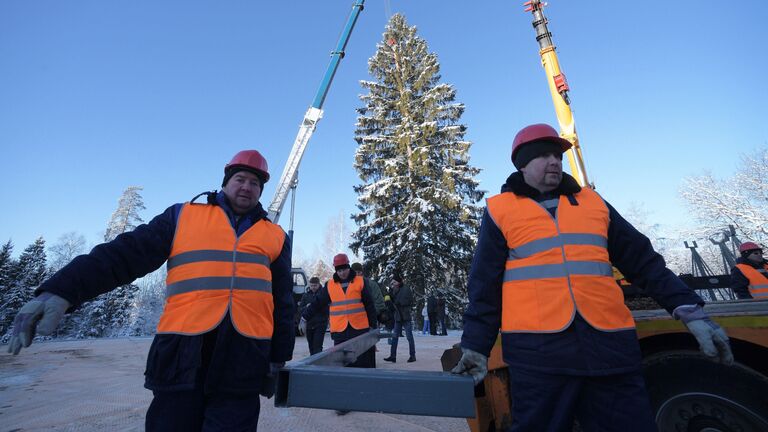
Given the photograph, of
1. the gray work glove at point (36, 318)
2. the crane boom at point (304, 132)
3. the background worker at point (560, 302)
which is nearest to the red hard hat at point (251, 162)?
the gray work glove at point (36, 318)

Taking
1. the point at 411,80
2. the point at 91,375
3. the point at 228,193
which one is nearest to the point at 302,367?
the point at 228,193

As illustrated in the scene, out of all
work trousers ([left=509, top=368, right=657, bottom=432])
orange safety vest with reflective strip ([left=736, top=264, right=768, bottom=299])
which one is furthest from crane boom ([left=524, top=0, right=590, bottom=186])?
work trousers ([left=509, top=368, right=657, bottom=432])

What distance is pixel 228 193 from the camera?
229 cm

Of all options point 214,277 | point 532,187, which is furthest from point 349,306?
point 532,187

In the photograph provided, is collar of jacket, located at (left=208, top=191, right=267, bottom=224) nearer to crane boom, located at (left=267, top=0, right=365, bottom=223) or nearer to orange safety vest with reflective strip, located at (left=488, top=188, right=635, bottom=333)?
orange safety vest with reflective strip, located at (left=488, top=188, right=635, bottom=333)

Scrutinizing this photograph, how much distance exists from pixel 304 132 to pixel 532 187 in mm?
14462

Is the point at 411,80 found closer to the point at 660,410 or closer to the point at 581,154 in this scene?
the point at 581,154

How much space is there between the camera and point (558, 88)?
8125mm

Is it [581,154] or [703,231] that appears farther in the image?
[703,231]

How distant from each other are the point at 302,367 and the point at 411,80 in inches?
743

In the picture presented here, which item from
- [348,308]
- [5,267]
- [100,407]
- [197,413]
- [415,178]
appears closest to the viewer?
[197,413]

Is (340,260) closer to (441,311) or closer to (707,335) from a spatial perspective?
(707,335)

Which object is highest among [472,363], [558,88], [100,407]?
[558,88]

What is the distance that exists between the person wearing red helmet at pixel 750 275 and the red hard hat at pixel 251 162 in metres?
Answer: 7.87
